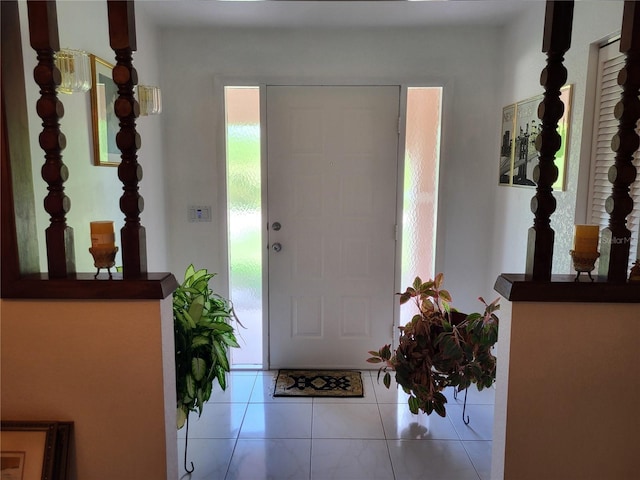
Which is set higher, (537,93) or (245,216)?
(537,93)

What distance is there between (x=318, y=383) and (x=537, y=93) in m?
2.16

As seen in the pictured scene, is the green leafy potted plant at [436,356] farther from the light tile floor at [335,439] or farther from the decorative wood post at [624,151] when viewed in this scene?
the decorative wood post at [624,151]

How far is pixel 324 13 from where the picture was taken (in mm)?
2553

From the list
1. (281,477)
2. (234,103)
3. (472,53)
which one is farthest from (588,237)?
(234,103)

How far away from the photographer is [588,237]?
1351mm

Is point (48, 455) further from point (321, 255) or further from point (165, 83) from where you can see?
point (165, 83)

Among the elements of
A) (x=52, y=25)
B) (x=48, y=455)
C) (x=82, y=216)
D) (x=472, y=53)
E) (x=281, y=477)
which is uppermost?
(x=472, y=53)

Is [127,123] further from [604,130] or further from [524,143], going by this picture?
[524,143]

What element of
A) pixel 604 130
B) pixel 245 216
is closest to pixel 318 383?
pixel 245 216

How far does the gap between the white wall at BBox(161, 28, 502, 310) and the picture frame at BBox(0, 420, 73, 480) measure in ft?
5.70

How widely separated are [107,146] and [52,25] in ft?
3.31

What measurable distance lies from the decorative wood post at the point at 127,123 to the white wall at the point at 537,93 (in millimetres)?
1815

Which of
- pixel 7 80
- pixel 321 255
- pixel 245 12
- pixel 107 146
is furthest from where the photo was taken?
pixel 321 255

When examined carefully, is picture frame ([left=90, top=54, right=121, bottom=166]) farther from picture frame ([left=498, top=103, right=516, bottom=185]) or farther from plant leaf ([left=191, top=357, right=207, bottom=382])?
picture frame ([left=498, top=103, right=516, bottom=185])
